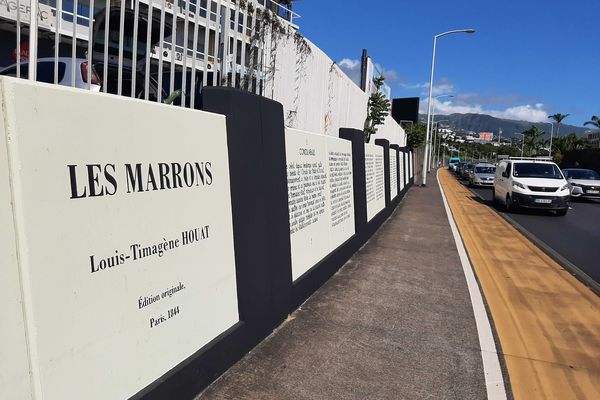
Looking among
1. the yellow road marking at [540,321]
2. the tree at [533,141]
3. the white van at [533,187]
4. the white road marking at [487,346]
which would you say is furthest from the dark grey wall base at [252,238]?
the tree at [533,141]

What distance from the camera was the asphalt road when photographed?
26.3ft

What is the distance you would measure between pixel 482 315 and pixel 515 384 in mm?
1551

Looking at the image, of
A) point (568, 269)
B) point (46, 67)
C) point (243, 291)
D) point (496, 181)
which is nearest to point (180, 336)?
point (243, 291)

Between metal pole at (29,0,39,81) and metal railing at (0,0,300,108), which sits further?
metal railing at (0,0,300,108)

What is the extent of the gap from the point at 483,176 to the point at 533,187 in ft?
50.8

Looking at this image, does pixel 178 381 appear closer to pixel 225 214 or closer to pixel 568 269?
pixel 225 214

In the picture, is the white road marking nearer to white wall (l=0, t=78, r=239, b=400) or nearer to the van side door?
white wall (l=0, t=78, r=239, b=400)

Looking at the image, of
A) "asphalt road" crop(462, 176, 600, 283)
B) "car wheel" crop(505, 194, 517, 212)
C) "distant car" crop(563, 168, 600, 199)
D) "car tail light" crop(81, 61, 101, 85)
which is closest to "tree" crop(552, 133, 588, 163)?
"distant car" crop(563, 168, 600, 199)

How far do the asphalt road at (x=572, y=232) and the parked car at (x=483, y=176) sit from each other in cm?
1154

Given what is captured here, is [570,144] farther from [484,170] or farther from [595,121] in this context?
[484,170]

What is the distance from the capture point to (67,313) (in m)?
1.97

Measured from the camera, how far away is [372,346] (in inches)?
152

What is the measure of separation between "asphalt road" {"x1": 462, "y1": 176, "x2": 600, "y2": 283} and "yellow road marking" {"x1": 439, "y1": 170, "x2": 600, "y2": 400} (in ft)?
1.86

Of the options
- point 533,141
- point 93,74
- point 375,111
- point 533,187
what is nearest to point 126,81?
point 93,74
